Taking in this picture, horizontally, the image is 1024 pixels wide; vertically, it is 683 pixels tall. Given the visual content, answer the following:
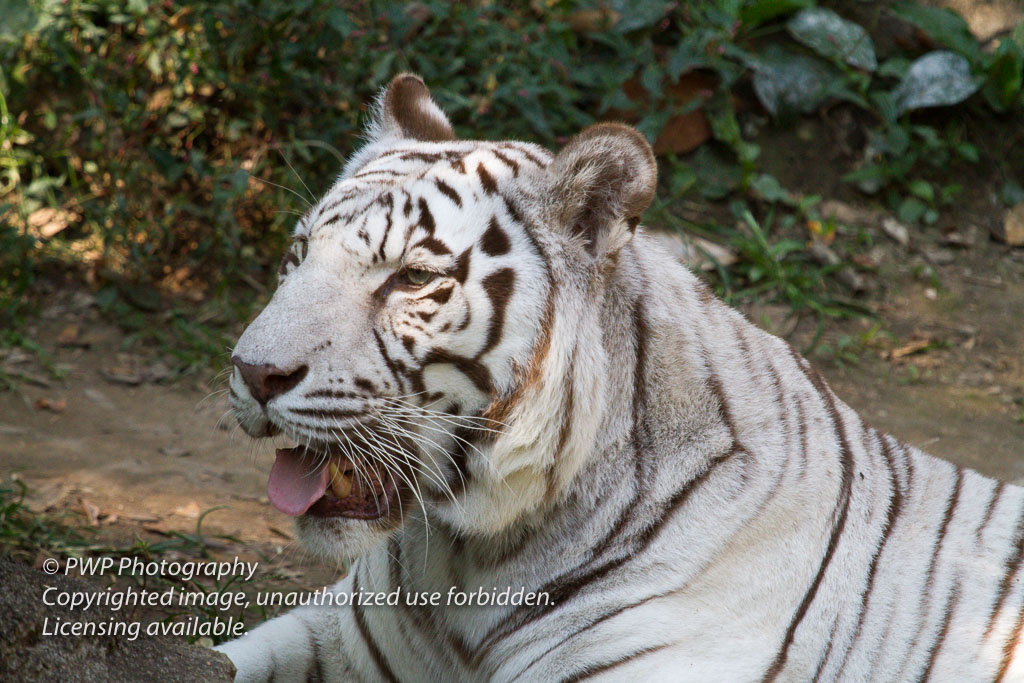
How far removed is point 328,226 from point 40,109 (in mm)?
3275

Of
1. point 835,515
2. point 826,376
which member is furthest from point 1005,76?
point 835,515

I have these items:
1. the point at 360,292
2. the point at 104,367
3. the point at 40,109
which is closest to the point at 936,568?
the point at 360,292

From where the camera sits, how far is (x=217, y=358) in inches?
151

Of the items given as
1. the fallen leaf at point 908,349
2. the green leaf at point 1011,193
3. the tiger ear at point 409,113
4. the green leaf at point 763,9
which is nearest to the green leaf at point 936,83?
the green leaf at point 1011,193

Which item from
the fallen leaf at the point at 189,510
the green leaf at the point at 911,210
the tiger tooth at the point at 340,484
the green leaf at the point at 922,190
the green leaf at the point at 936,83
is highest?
the tiger tooth at the point at 340,484

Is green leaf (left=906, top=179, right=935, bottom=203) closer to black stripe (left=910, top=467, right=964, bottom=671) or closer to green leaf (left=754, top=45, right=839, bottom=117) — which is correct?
green leaf (left=754, top=45, right=839, bottom=117)

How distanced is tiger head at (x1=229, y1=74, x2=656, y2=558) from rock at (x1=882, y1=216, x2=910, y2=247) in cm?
329

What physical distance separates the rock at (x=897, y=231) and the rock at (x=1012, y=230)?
0.47 meters

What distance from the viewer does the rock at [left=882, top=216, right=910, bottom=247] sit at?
4.64 m

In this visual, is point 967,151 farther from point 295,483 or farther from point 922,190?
point 295,483

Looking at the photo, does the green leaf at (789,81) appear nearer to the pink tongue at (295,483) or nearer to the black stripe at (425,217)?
the black stripe at (425,217)

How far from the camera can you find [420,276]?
5.59 ft

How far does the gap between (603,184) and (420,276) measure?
1.19 feet

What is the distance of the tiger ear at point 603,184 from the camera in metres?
1.72
